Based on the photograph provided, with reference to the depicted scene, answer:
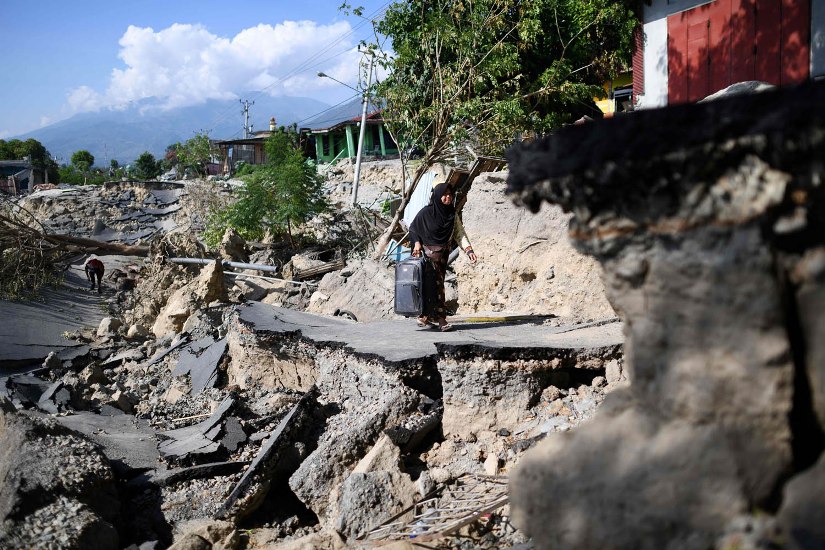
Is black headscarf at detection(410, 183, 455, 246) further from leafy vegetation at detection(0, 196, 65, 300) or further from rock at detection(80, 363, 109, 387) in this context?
leafy vegetation at detection(0, 196, 65, 300)

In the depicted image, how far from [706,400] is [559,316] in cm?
565

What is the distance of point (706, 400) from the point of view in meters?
1.98

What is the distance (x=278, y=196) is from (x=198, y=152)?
21.9 meters

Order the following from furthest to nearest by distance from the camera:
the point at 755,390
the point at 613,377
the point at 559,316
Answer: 1. the point at 559,316
2. the point at 613,377
3. the point at 755,390

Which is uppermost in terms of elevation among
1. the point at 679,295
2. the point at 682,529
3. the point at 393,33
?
the point at 393,33

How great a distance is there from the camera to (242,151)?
139 ft

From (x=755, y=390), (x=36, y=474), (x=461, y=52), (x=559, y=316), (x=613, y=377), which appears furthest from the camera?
(x=461, y=52)

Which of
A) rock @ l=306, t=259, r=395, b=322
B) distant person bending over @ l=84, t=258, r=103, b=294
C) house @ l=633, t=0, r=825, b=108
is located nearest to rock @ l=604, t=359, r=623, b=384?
rock @ l=306, t=259, r=395, b=322

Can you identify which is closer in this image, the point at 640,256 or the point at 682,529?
the point at 682,529

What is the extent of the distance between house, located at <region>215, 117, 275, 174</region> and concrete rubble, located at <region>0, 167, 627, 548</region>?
31531 millimetres

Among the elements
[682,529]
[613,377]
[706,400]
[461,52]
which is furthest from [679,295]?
[461,52]

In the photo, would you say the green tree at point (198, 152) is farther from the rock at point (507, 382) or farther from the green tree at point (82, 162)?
the rock at point (507, 382)

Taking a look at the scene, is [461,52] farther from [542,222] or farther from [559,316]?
[559,316]

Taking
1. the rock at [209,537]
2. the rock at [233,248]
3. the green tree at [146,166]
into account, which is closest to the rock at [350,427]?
the rock at [209,537]
